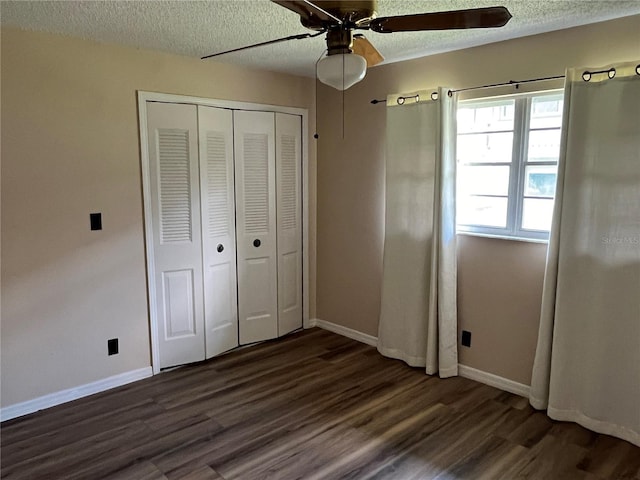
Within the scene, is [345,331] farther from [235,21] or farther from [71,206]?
[235,21]

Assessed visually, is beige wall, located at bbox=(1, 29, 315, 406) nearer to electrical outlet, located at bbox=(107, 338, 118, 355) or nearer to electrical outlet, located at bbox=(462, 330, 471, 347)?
electrical outlet, located at bbox=(107, 338, 118, 355)

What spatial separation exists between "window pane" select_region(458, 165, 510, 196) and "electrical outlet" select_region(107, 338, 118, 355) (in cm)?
270

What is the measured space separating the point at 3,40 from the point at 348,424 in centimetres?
304

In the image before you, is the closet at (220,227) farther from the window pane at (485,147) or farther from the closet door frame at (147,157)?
the window pane at (485,147)

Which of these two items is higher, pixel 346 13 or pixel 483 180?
pixel 346 13

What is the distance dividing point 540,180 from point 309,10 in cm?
200

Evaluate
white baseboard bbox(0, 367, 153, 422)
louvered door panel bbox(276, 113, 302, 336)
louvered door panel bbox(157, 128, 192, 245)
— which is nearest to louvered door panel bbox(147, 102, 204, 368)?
louvered door panel bbox(157, 128, 192, 245)

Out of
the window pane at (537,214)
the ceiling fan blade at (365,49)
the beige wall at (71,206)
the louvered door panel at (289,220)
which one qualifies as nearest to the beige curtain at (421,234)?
the window pane at (537,214)

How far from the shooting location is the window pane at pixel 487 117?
3.12 meters

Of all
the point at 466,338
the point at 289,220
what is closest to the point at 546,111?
the point at 466,338

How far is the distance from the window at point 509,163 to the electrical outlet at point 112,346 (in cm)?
261

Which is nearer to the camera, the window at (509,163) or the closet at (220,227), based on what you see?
the window at (509,163)

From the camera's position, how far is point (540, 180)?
9.81 ft

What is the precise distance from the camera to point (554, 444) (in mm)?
2629
